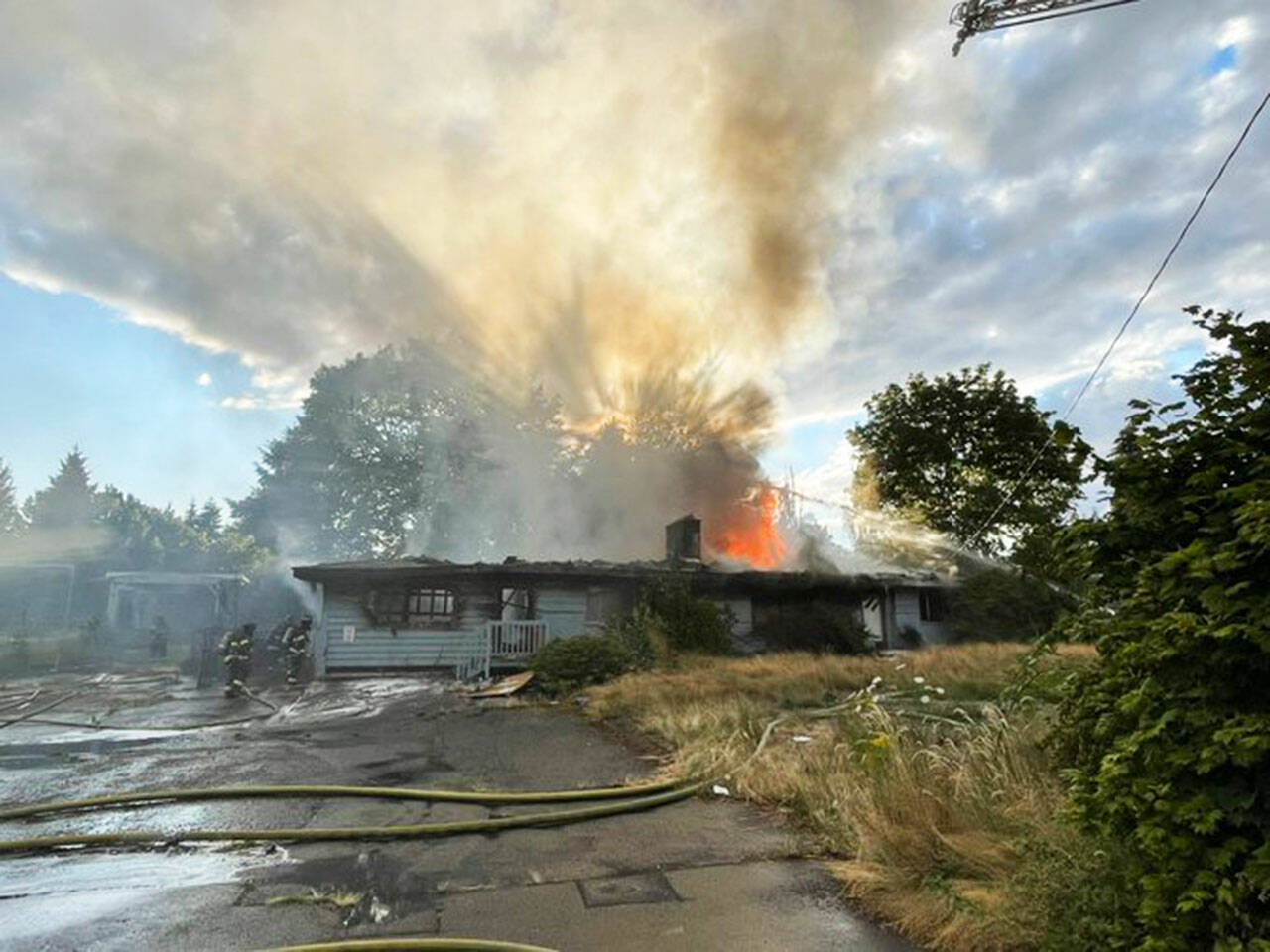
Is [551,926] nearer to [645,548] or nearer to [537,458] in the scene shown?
[645,548]

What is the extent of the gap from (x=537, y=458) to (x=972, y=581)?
2817 centimetres

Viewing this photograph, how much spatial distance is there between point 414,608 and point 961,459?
2532 cm

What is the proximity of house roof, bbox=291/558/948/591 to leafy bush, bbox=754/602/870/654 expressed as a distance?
2.81 ft

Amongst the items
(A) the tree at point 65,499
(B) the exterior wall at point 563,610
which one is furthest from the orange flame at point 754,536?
(A) the tree at point 65,499

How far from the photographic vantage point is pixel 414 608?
1894 centimetres

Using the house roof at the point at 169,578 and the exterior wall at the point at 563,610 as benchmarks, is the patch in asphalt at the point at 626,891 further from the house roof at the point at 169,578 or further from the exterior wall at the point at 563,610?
the house roof at the point at 169,578

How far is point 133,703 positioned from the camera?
13320 millimetres

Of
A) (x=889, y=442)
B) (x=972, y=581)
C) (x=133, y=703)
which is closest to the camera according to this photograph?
(x=133, y=703)

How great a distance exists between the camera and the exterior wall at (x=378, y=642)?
1795 centimetres

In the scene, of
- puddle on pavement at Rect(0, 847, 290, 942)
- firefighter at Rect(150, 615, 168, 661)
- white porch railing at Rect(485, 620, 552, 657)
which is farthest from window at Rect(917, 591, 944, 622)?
firefighter at Rect(150, 615, 168, 661)

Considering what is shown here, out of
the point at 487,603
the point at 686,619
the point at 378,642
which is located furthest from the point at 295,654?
the point at 686,619

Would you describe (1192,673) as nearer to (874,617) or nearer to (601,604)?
(601,604)

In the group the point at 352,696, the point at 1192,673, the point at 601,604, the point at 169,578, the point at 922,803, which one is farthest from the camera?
the point at 169,578

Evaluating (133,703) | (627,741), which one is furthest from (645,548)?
(627,741)
